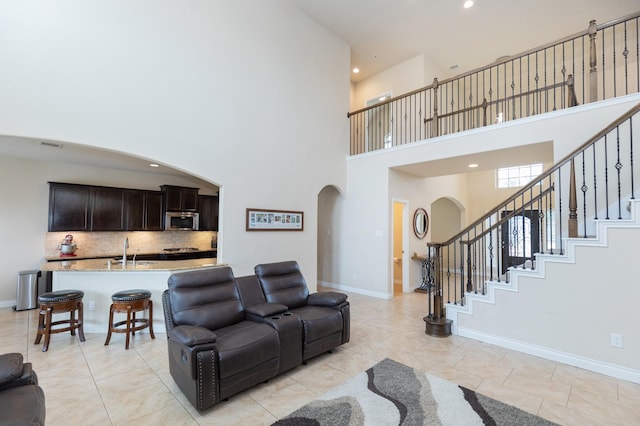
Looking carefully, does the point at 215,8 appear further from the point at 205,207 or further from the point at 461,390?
the point at 461,390

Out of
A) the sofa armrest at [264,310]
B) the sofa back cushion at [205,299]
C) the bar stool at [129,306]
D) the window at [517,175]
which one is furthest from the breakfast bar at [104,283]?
the window at [517,175]

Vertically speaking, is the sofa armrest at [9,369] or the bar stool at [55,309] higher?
the sofa armrest at [9,369]

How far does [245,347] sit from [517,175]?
9146 millimetres

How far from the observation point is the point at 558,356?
11.1 ft

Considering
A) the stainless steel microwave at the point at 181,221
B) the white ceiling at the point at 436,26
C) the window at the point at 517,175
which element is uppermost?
the white ceiling at the point at 436,26

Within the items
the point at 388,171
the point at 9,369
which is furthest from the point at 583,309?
the point at 9,369

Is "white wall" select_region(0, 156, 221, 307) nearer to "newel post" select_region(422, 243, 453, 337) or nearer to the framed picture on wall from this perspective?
the framed picture on wall

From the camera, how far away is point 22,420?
58.2 inches

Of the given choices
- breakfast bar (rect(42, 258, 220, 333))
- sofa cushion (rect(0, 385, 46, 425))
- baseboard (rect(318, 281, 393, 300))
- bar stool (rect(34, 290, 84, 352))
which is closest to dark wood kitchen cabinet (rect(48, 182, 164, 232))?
breakfast bar (rect(42, 258, 220, 333))

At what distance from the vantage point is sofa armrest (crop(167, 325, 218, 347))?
2.39 meters

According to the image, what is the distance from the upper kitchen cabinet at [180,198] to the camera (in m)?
Answer: 7.11

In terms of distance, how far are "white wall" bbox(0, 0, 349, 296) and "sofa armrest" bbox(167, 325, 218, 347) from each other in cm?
232

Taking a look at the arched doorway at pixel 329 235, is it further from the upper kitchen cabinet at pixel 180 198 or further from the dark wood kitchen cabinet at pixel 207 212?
the upper kitchen cabinet at pixel 180 198

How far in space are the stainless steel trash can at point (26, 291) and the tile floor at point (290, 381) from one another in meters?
1.15
